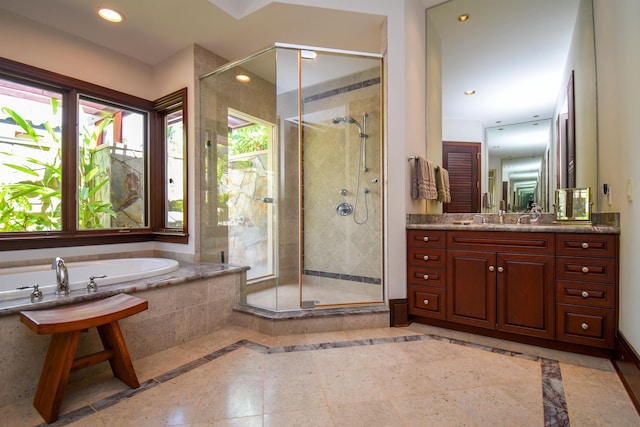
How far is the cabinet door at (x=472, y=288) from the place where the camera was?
223 cm

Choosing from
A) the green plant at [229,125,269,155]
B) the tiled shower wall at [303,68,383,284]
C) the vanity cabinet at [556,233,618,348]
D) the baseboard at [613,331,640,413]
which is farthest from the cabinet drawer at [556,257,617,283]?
the green plant at [229,125,269,155]

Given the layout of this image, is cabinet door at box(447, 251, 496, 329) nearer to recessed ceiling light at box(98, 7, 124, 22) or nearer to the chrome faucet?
the chrome faucet

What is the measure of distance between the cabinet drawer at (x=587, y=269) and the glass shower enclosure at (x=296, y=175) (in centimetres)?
126

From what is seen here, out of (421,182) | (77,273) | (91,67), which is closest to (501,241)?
(421,182)

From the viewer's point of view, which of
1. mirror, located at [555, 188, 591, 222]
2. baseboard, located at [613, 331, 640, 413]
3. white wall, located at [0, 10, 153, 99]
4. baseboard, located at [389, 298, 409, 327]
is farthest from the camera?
baseboard, located at [389, 298, 409, 327]

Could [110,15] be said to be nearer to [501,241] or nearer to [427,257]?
[427,257]

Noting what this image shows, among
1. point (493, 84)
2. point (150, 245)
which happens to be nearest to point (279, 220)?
point (150, 245)

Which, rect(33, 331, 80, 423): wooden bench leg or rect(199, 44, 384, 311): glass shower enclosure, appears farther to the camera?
rect(199, 44, 384, 311): glass shower enclosure

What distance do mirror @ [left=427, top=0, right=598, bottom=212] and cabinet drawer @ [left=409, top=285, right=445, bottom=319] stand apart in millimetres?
921

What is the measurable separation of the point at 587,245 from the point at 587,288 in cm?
27

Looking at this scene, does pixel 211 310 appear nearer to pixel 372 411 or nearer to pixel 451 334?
pixel 372 411

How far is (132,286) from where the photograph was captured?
6.63 feet

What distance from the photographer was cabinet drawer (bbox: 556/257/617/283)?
1.86 metres

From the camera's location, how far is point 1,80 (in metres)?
2.43
